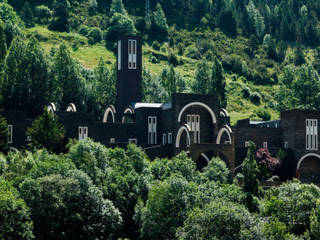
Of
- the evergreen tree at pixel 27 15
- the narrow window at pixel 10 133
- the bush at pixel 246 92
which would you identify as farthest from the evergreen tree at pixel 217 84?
the evergreen tree at pixel 27 15

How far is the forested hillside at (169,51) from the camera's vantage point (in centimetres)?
8912

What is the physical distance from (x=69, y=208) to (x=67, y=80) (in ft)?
119

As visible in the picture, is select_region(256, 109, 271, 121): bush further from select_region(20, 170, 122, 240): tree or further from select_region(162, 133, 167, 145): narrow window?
select_region(20, 170, 122, 240): tree

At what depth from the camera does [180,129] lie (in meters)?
75.9

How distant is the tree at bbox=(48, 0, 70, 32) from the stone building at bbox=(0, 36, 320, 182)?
182ft

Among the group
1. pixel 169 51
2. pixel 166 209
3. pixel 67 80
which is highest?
pixel 169 51

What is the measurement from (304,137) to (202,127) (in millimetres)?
11570

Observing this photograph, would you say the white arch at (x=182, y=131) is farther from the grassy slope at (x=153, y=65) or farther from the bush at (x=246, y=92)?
the bush at (x=246, y=92)

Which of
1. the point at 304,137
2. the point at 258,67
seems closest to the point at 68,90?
the point at 304,137

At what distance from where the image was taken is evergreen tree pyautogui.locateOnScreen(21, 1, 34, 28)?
141500 millimetres

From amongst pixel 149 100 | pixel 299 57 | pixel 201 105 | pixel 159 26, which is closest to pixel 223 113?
pixel 201 105

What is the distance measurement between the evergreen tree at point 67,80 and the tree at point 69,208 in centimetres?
3278

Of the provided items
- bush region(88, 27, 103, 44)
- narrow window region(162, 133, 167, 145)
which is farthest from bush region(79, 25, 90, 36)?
narrow window region(162, 133, 167, 145)

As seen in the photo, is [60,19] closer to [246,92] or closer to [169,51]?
[169,51]
